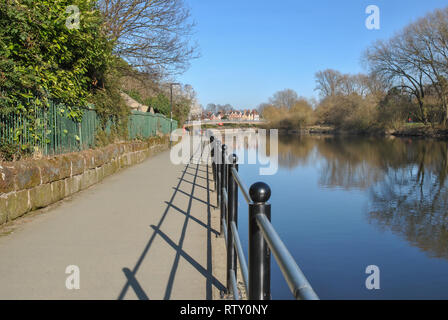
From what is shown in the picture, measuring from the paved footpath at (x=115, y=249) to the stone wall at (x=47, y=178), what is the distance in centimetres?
25

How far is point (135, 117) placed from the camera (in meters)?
16.8

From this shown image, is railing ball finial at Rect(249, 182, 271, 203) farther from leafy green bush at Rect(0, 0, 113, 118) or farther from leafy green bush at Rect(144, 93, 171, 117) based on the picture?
leafy green bush at Rect(144, 93, 171, 117)

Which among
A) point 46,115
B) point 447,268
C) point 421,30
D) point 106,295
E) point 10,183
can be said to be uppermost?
point 421,30

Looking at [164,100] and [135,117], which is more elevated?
[164,100]

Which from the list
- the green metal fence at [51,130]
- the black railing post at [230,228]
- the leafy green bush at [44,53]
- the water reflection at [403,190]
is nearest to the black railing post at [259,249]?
the black railing post at [230,228]

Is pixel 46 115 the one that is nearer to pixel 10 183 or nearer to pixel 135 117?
pixel 10 183

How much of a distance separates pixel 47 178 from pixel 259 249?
5.82m

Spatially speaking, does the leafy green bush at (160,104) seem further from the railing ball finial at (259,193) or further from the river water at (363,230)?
the railing ball finial at (259,193)

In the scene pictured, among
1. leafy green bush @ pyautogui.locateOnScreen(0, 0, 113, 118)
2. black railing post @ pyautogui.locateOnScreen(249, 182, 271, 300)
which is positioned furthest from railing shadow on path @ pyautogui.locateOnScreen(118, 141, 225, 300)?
leafy green bush @ pyautogui.locateOnScreen(0, 0, 113, 118)

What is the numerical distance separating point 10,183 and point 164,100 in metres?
44.2

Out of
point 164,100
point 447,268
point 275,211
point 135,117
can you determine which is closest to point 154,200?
point 275,211

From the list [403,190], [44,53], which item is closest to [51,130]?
[44,53]

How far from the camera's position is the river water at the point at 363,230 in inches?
222

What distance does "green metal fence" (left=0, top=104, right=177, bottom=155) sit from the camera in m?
6.65
